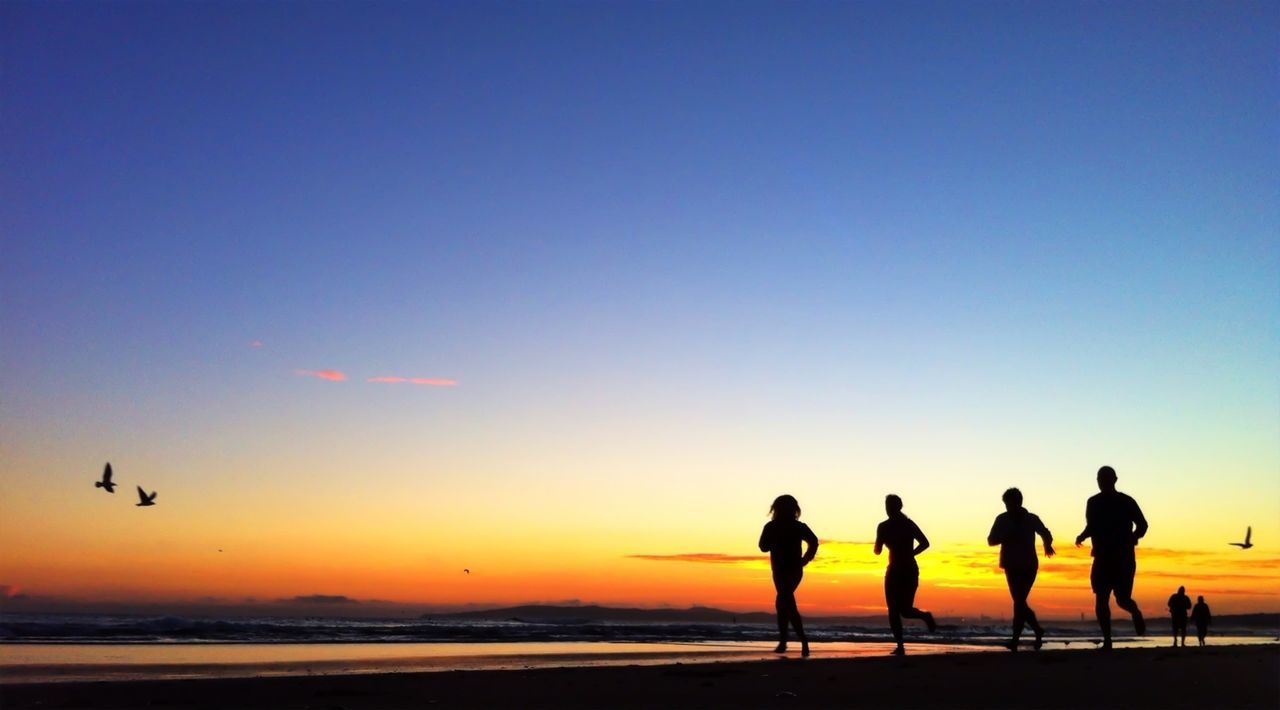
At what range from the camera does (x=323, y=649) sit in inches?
950

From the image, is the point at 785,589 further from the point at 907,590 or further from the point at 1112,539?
the point at 1112,539

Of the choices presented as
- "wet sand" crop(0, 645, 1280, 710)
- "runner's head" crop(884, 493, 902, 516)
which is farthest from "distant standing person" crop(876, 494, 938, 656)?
"wet sand" crop(0, 645, 1280, 710)

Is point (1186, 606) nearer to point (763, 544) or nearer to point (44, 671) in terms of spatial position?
point (763, 544)

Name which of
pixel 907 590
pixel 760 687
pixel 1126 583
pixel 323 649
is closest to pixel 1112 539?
pixel 1126 583

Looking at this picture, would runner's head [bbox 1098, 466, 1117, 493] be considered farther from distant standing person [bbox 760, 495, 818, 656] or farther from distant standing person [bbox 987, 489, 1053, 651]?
distant standing person [bbox 760, 495, 818, 656]

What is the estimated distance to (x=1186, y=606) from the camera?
2859 cm

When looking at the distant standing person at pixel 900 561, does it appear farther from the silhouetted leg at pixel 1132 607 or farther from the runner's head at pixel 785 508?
the silhouetted leg at pixel 1132 607

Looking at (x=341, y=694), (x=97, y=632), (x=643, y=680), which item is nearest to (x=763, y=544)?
(x=643, y=680)

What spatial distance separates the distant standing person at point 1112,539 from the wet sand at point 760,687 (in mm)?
2633

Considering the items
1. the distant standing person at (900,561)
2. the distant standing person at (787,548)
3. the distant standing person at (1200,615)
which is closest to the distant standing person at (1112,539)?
the distant standing person at (900,561)

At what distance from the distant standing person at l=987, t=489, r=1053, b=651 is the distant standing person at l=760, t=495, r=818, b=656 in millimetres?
2597

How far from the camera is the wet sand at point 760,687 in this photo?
7527mm

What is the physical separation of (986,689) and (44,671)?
12143 mm

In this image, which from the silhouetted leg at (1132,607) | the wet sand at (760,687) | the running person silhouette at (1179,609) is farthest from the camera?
the running person silhouette at (1179,609)
